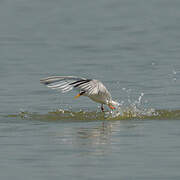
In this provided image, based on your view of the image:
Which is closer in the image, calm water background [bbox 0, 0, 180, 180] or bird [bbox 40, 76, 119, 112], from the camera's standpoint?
calm water background [bbox 0, 0, 180, 180]

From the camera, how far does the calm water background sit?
33.2 ft

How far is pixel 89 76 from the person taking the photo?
20.1 metres

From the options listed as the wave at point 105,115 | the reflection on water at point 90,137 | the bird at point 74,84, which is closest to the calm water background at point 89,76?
the reflection on water at point 90,137

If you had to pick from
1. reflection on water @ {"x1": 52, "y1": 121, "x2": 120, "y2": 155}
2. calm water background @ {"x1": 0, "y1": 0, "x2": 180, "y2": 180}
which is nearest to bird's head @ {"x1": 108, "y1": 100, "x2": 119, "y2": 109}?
calm water background @ {"x1": 0, "y1": 0, "x2": 180, "y2": 180}

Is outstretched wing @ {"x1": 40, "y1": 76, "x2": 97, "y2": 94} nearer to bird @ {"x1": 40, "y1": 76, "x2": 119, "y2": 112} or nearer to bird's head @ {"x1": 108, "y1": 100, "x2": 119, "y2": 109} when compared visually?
bird @ {"x1": 40, "y1": 76, "x2": 119, "y2": 112}

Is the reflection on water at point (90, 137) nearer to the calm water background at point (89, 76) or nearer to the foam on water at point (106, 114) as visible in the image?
the calm water background at point (89, 76)

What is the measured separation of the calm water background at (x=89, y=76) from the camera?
33.2 feet

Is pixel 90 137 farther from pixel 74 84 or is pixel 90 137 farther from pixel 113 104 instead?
pixel 113 104

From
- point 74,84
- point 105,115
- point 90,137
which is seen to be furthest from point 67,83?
point 105,115

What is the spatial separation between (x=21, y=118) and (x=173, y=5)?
77.2ft

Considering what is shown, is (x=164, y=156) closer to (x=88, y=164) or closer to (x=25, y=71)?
(x=88, y=164)

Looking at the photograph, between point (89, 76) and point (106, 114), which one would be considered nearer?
point (106, 114)

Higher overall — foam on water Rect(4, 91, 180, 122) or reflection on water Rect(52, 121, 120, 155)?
foam on water Rect(4, 91, 180, 122)

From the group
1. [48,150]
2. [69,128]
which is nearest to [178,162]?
[48,150]
